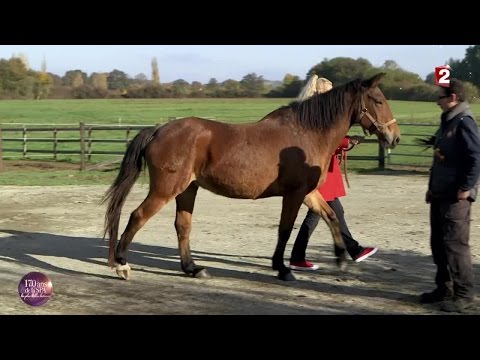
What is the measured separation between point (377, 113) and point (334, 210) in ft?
4.09

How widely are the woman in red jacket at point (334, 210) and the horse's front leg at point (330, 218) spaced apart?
0.11m

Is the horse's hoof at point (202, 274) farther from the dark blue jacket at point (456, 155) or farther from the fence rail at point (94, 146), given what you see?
the fence rail at point (94, 146)

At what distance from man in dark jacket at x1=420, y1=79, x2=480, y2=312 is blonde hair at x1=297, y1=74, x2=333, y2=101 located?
70.9 inches

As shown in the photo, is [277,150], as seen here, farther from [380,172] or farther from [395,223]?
[380,172]

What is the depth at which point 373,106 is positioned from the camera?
630cm

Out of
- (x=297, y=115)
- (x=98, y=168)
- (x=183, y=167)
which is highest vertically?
(x=297, y=115)

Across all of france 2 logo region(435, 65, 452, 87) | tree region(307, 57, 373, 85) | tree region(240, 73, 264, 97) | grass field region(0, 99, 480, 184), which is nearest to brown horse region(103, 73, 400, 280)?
france 2 logo region(435, 65, 452, 87)

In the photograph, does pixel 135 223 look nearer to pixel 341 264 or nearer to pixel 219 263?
pixel 219 263

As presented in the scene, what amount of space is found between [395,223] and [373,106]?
3.57 meters

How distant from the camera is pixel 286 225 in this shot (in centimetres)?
630

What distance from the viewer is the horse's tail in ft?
20.7

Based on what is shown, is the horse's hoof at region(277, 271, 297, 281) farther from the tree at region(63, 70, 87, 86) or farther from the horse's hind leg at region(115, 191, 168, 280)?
the tree at region(63, 70, 87, 86)
